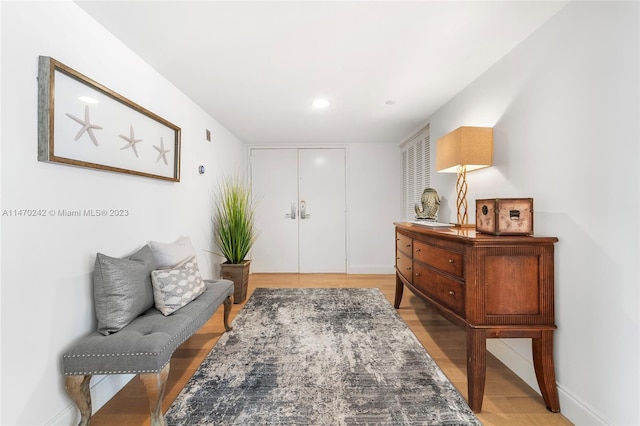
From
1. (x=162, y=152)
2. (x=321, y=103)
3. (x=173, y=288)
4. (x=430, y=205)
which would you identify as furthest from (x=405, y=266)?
(x=162, y=152)

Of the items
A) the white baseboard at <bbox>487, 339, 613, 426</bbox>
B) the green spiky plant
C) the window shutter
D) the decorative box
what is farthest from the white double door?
the decorative box

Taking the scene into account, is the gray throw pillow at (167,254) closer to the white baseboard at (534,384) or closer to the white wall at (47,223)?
the white wall at (47,223)

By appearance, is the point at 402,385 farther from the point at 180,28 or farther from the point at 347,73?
the point at 180,28

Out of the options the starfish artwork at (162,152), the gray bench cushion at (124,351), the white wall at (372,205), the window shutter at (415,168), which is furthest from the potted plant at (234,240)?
the window shutter at (415,168)

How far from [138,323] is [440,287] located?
1979 mm

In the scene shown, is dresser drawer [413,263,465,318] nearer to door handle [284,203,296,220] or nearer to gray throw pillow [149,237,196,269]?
gray throw pillow [149,237,196,269]

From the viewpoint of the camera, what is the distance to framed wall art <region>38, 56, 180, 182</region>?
52.2 inches

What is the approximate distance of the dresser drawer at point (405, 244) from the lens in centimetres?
254

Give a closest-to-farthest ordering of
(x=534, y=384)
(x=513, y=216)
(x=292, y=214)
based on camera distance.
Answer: (x=513, y=216) → (x=534, y=384) → (x=292, y=214)

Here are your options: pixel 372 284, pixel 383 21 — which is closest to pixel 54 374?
pixel 383 21

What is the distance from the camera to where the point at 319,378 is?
1.86 metres

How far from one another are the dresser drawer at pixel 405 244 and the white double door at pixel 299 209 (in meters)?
2.00

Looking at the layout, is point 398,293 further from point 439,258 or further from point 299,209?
point 299,209

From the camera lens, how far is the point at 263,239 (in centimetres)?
493
